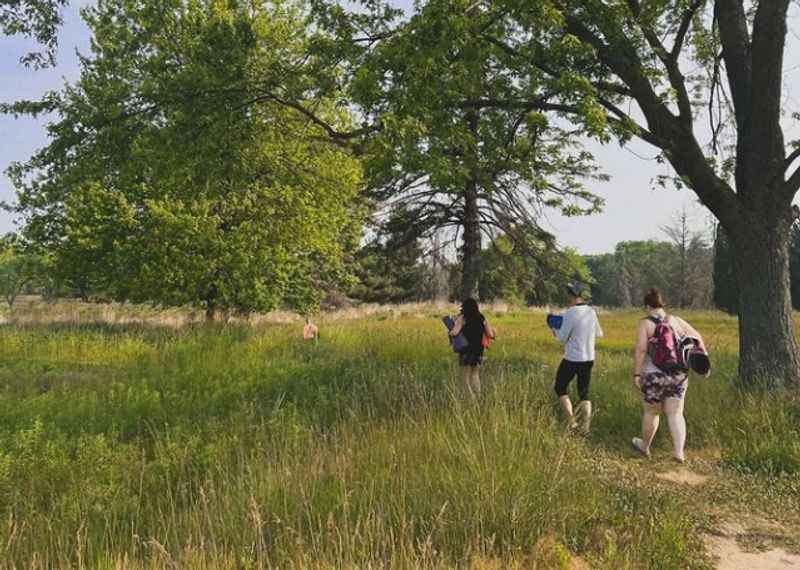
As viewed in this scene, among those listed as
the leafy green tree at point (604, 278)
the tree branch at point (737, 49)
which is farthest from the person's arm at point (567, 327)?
the leafy green tree at point (604, 278)

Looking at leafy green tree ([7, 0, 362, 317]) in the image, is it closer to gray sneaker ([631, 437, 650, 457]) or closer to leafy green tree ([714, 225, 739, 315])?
gray sneaker ([631, 437, 650, 457])

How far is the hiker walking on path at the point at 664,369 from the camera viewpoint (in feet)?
18.8

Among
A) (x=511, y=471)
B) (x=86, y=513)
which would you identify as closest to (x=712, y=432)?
(x=511, y=471)

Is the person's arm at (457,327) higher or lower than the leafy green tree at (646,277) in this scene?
lower

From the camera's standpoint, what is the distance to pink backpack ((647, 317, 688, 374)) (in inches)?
225

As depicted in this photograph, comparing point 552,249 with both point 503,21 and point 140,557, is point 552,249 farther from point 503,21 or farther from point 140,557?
point 140,557

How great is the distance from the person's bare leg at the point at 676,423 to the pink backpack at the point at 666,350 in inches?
14.1

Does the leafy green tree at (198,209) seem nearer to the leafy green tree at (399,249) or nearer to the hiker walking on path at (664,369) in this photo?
the leafy green tree at (399,249)

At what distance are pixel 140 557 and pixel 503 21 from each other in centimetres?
831

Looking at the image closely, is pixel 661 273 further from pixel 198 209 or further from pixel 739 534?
pixel 739 534

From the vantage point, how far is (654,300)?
603 cm

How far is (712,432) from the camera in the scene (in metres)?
6.20

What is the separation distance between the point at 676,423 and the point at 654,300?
137 cm

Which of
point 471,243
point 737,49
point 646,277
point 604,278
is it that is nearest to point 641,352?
point 737,49
